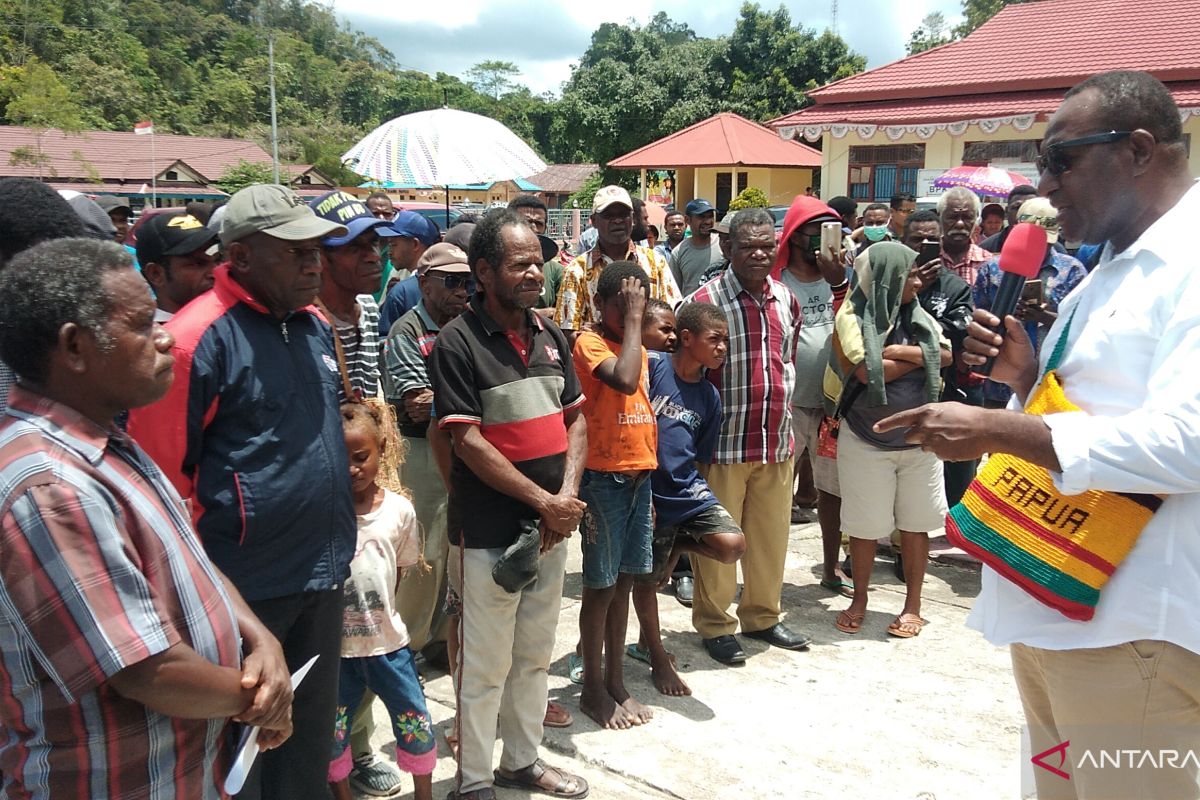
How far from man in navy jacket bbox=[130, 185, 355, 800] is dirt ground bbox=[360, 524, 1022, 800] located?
112 centimetres

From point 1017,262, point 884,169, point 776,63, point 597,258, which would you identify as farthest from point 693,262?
point 776,63

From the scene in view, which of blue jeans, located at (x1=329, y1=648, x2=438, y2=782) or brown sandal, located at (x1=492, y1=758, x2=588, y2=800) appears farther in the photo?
brown sandal, located at (x1=492, y1=758, x2=588, y2=800)

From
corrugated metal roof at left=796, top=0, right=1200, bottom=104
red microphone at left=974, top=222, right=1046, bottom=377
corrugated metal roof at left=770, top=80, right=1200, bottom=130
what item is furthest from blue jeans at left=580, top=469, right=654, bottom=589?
corrugated metal roof at left=796, top=0, right=1200, bottom=104

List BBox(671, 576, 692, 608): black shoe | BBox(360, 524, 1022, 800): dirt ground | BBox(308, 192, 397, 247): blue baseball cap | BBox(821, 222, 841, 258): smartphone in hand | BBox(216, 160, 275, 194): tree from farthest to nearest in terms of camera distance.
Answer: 1. BBox(216, 160, 275, 194): tree
2. BBox(671, 576, 692, 608): black shoe
3. BBox(821, 222, 841, 258): smartphone in hand
4. BBox(360, 524, 1022, 800): dirt ground
5. BBox(308, 192, 397, 247): blue baseball cap

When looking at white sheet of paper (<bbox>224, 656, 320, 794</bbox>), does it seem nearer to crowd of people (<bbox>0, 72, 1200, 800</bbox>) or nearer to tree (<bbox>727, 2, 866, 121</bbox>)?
crowd of people (<bbox>0, 72, 1200, 800</bbox>)

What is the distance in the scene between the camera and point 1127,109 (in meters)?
2.03

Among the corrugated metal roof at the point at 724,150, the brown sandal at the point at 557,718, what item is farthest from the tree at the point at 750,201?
the brown sandal at the point at 557,718

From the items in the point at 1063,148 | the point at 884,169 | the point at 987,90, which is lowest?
the point at 1063,148

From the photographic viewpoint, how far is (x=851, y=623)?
16.5 feet

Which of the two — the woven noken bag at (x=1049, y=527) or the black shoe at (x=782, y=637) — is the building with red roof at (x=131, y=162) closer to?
the black shoe at (x=782, y=637)

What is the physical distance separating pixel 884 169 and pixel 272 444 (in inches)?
808

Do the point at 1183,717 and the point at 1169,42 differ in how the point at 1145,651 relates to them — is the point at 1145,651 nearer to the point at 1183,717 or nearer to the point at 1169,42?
the point at 1183,717

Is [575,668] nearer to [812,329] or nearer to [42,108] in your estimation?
[812,329]

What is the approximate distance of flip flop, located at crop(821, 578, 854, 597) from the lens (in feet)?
18.2
